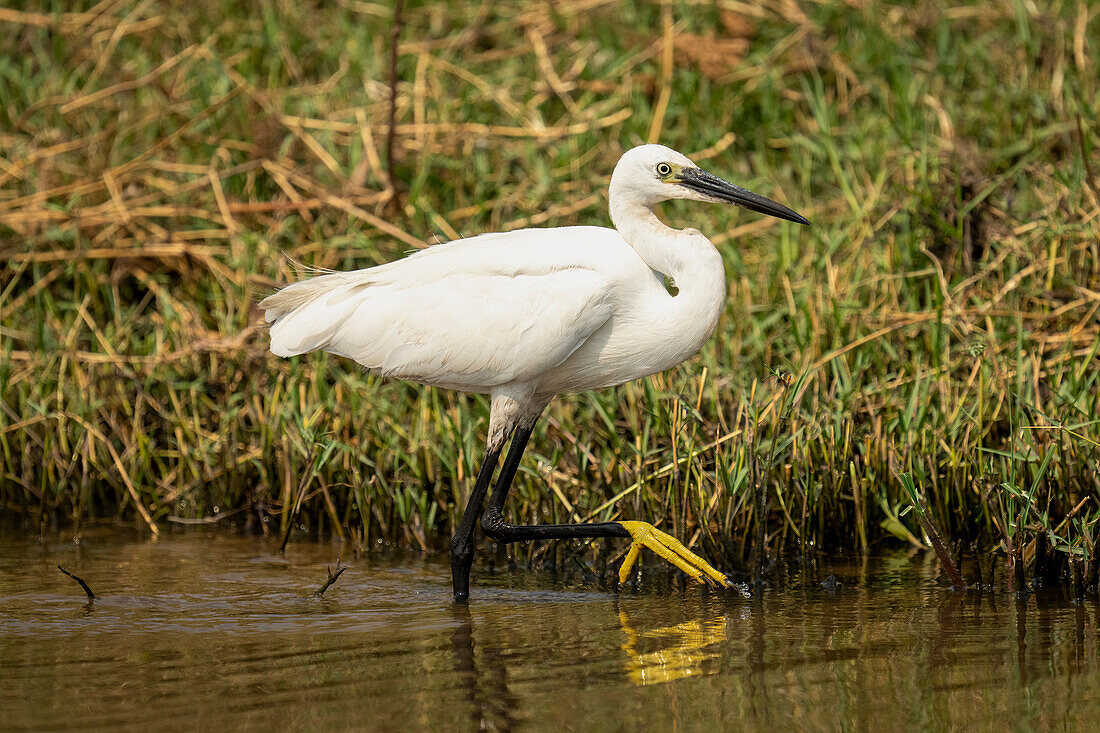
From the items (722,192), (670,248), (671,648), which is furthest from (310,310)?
(671,648)

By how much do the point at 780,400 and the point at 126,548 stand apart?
265cm

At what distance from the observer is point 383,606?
4.44m

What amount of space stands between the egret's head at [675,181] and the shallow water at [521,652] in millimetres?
1312

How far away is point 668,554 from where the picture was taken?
4402 millimetres

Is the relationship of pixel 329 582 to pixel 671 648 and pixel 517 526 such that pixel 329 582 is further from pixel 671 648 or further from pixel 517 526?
pixel 671 648

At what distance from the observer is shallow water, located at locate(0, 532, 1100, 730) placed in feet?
10.4

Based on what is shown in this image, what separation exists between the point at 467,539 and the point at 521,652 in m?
0.90

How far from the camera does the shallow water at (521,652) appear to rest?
3.18 meters

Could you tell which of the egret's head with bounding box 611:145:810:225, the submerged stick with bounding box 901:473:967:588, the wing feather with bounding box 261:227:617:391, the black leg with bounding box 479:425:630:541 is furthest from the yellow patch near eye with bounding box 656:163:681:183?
the submerged stick with bounding box 901:473:967:588

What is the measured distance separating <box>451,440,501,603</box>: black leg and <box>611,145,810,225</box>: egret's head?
3.45ft

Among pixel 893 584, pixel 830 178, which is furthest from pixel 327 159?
pixel 893 584

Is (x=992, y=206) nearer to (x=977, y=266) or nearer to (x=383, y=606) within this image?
(x=977, y=266)

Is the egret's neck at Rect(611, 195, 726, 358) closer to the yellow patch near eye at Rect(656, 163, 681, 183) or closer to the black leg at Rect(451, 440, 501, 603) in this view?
the yellow patch near eye at Rect(656, 163, 681, 183)

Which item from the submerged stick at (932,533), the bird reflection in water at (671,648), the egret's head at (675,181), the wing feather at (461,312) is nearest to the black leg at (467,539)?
the wing feather at (461,312)
